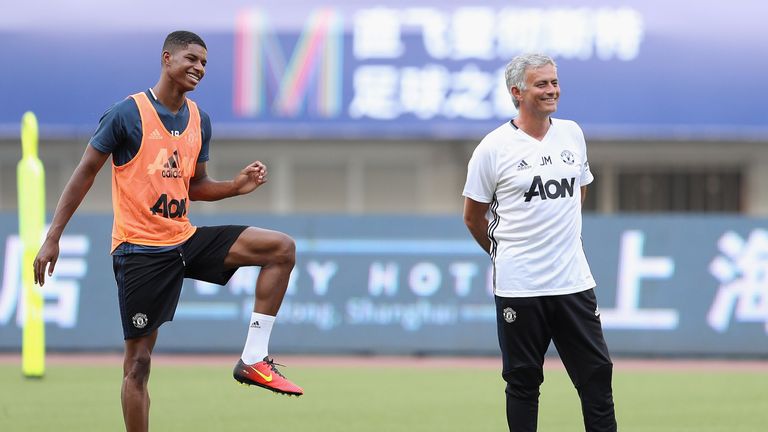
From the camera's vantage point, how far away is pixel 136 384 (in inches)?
268

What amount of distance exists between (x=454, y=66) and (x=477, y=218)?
12.5m

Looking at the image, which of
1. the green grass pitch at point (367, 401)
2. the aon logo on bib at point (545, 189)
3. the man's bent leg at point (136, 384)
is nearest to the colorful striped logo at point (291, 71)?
the green grass pitch at point (367, 401)

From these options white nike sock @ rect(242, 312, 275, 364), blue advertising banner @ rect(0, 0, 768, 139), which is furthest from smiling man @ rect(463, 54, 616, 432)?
blue advertising banner @ rect(0, 0, 768, 139)

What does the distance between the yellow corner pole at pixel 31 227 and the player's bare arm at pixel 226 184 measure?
4.93 metres

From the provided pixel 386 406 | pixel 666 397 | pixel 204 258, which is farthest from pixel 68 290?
pixel 204 258

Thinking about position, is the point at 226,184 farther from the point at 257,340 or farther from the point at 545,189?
the point at 545,189

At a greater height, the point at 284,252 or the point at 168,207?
the point at 168,207

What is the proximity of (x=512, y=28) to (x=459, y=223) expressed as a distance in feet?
18.1

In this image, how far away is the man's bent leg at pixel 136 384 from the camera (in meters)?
6.81

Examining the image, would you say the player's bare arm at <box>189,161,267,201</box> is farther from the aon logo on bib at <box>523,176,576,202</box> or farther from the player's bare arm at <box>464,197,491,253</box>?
the aon logo on bib at <box>523,176,576,202</box>

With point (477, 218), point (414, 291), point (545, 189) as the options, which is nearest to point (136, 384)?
point (477, 218)

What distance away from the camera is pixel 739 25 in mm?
19188

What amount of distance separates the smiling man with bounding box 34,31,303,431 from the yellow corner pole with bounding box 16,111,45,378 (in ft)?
17.1

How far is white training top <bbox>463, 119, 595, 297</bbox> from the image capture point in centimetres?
660
